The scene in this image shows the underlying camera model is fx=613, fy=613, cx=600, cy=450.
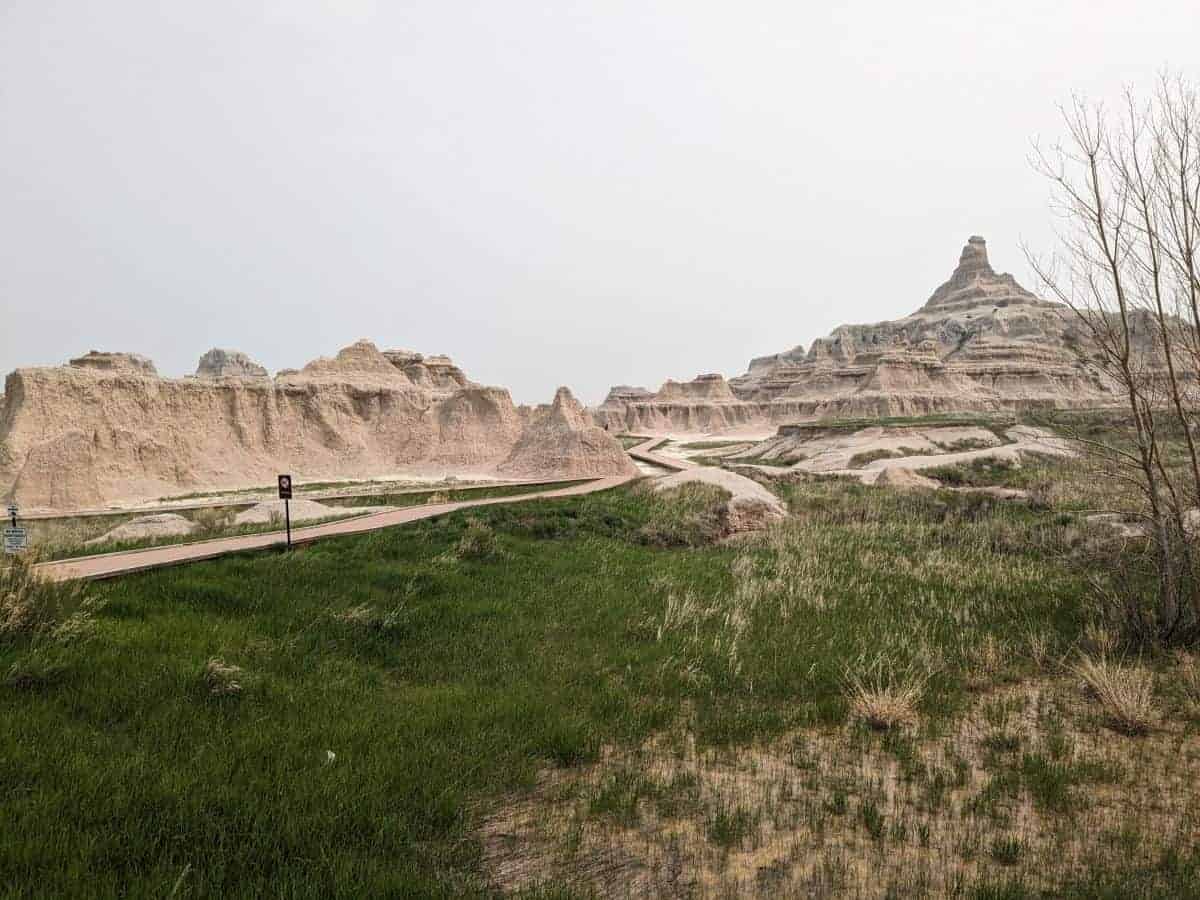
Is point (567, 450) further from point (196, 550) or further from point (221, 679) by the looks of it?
point (221, 679)

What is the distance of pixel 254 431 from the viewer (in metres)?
39.0

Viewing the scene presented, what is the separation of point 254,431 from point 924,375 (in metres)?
79.2

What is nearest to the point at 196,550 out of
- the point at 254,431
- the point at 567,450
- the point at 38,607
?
the point at 38,607

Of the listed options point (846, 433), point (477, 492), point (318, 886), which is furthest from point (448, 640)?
point (846, 433)

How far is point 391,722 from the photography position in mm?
5277

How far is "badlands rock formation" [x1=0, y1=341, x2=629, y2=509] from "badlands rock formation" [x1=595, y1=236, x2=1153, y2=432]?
53204 mm

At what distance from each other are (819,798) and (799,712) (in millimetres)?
1461

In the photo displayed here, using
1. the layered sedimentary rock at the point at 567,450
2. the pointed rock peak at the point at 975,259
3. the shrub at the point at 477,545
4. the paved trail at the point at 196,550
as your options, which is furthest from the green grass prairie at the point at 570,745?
the pointed rock peak at the point at 975,259

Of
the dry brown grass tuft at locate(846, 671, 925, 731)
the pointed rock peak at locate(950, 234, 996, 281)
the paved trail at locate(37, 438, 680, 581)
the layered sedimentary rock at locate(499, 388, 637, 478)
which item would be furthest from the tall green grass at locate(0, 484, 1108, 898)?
the pointed rock peak at locate(950, 234, 996, 281)

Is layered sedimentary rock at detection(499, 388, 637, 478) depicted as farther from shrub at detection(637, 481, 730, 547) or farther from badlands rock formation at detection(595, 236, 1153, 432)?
badlands rock formation at detection(595, 236, 1153, 432)

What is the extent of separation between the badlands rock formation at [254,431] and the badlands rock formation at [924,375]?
53.2 meters

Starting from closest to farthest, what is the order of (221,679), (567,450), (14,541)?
(221,679) < (14,541) < (567,450)

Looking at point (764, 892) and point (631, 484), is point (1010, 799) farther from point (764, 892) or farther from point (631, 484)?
point (631, 484)

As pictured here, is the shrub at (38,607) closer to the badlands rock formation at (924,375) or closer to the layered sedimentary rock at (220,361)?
the badlands rock formation at (924,375)
